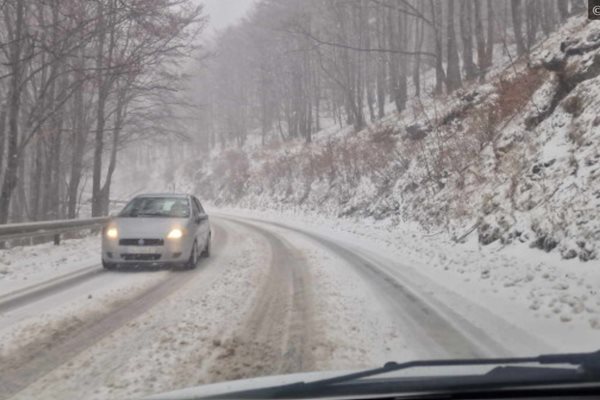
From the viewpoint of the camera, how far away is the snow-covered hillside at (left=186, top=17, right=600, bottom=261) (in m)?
10.2

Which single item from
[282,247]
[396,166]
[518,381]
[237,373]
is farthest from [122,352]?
→ [396,166]

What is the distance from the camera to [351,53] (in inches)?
1476

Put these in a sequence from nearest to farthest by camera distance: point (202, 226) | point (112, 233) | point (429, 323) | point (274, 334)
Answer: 1. point (274, 334)
2. point (429, 323)
3. point (112, 233)
4. point (202, 226)

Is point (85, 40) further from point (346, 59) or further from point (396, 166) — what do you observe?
point (346, 59)

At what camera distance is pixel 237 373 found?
459 cm

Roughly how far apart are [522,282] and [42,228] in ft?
35.7

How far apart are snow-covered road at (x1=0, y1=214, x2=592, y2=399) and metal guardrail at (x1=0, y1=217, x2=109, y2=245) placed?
2510 millimetres

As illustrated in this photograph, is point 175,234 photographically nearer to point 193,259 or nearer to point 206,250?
point 193,259

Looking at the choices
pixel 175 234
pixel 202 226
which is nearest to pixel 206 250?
pixel 202 226

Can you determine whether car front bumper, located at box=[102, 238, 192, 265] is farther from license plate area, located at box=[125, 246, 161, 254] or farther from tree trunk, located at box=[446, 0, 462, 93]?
tree trunk, located at box=[446, 0, 462, 93]

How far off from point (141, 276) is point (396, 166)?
1396 centimetres

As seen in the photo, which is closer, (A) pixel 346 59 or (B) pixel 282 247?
(B) pixel 282 247

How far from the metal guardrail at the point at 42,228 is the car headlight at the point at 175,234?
3.77 meters

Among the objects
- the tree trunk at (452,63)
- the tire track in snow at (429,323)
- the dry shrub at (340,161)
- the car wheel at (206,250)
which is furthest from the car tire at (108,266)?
the tree trunk at (452,63)
